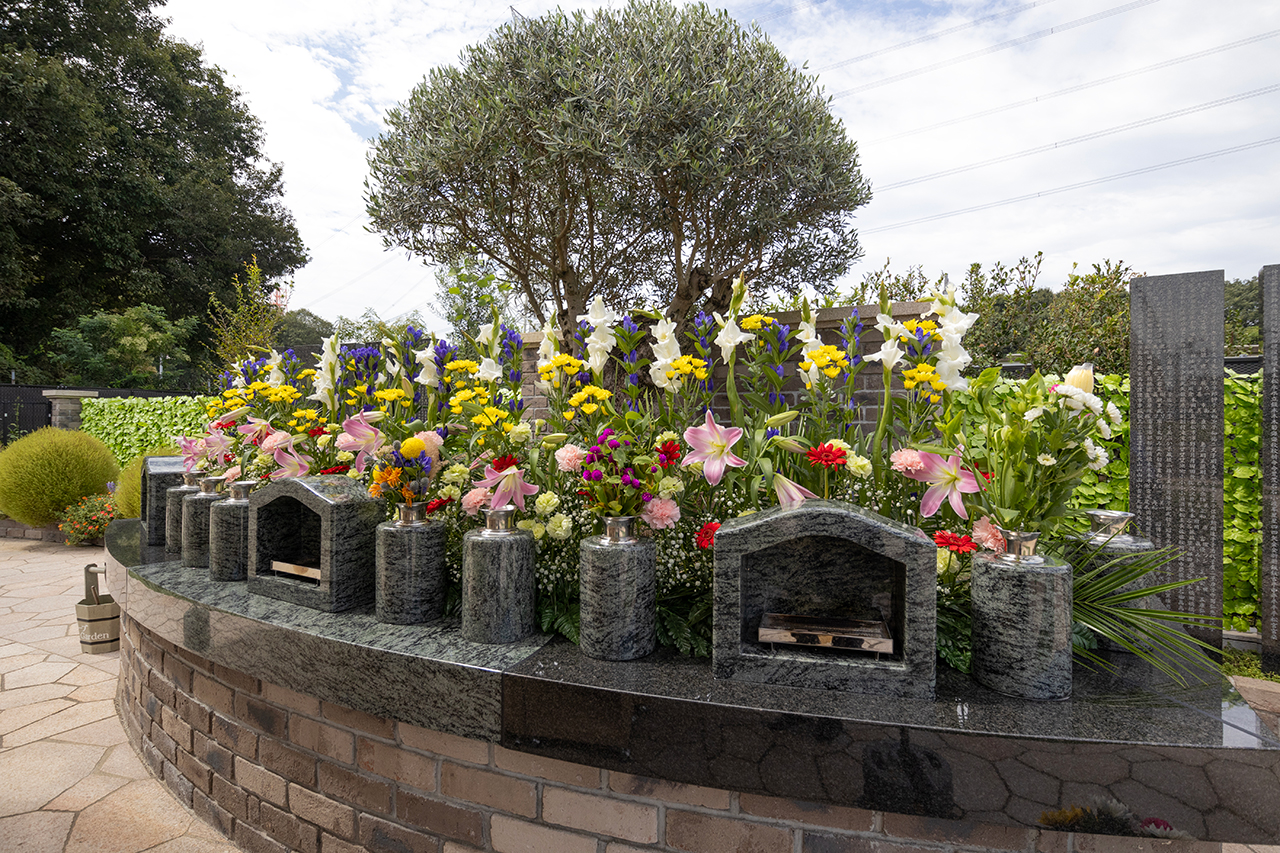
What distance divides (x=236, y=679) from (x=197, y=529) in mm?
677

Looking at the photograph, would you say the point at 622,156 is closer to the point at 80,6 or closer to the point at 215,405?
the point at 215,405

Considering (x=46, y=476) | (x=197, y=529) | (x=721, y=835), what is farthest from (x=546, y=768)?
(x=46, y=476)

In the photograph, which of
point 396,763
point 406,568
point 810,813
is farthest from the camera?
point 406,568

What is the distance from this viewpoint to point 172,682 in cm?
208

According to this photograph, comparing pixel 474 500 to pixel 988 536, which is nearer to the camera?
pixel 988 536

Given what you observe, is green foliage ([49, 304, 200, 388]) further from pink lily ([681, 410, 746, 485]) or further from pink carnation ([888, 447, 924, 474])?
pink carnation ([888, 447, 924, 474])

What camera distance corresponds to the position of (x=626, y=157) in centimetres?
596

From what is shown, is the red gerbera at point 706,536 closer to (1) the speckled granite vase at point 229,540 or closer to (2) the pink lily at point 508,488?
(2) the pink lily at point 508,488

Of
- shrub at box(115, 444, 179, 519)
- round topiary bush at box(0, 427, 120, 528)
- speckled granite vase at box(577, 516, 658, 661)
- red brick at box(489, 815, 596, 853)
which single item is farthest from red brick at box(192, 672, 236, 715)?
round topiary bush at box(0, 427, 120, 528)

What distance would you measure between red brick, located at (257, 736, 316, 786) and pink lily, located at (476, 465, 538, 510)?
0.88 m

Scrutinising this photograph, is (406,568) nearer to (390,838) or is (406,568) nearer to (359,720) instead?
(359,720)

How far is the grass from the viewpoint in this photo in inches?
125

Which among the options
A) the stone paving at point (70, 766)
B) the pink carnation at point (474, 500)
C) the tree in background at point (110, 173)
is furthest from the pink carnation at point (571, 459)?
the tree in background at point (110, 173)

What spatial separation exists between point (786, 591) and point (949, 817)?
19.3 inches
